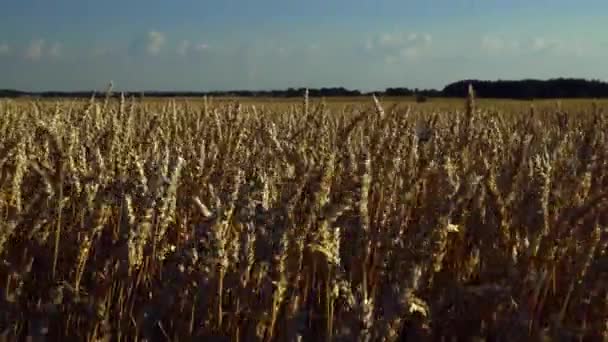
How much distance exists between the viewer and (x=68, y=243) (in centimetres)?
190

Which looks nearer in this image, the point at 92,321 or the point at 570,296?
the point at 92,321

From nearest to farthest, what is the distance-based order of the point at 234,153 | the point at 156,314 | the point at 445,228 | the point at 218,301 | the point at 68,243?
the point at 445,228 → the point at 218,301 → the point at 156,314 → the point at 68,243 → the point at 234,153

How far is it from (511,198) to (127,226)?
99 cm

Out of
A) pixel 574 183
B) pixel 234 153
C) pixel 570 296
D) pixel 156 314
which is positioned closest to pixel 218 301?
pixel 156 314

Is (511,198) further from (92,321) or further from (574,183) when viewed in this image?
(92,321)

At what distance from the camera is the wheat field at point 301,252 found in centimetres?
127

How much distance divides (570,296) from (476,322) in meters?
0.27

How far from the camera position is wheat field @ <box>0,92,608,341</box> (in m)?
1.27

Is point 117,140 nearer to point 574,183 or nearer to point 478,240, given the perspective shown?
point 478,240

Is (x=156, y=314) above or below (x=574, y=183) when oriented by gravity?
below

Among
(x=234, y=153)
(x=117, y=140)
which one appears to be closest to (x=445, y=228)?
(x=117, y=140)

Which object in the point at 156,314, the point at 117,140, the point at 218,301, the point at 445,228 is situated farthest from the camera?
the point at 117,140

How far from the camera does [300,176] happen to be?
5.33 feet

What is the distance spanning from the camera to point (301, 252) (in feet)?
4.53
